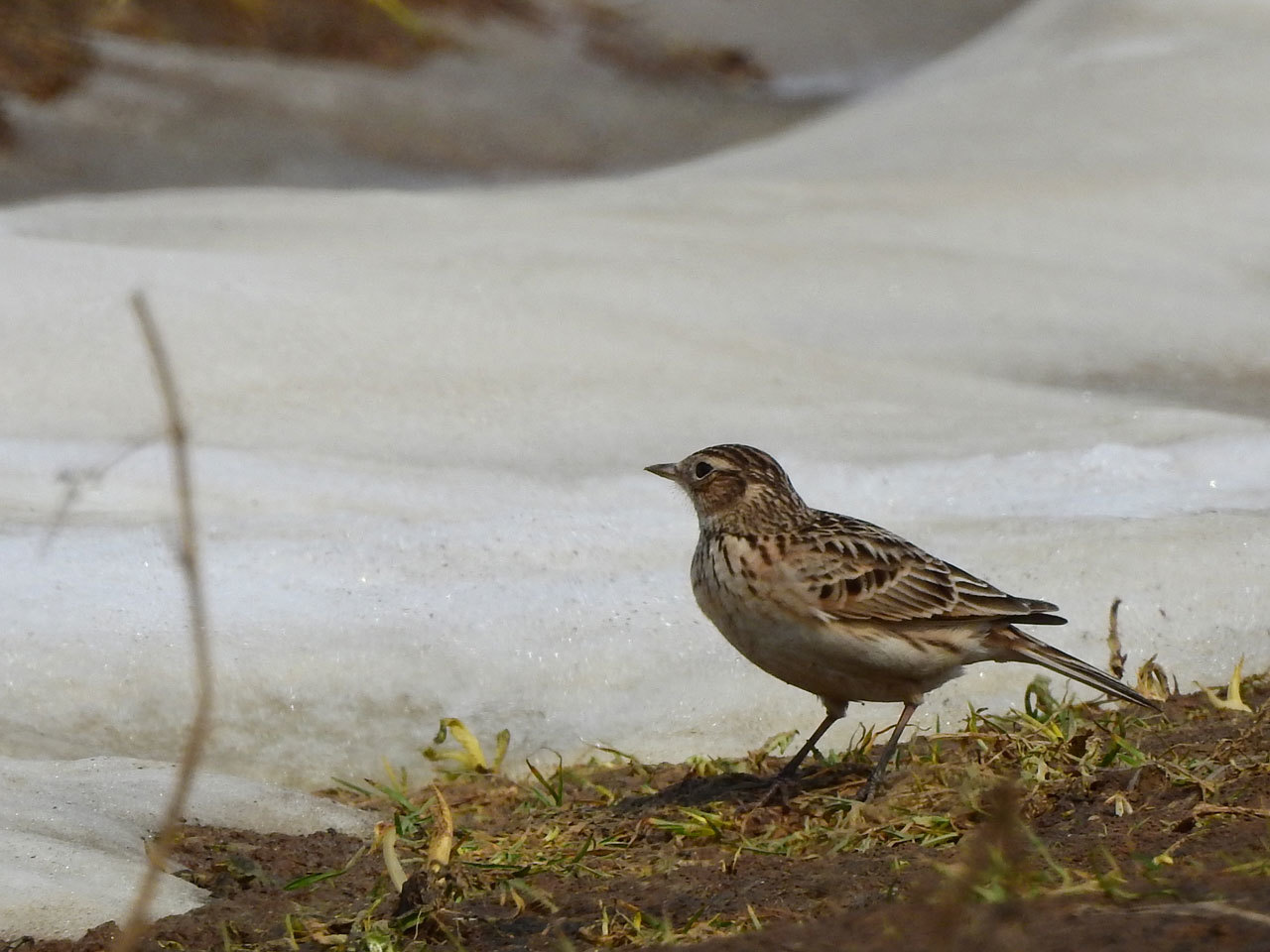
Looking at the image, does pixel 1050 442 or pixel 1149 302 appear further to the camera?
pixel 1149 302

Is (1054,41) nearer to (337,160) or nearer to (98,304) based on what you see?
(337,160)

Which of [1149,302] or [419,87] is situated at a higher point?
[419,87]

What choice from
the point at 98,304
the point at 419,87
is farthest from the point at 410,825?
the point at 419,87

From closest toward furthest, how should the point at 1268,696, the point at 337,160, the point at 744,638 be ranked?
the point at 744,638 → the point at 1268,696 → the point at 337,160

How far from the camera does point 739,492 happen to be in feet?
15.6

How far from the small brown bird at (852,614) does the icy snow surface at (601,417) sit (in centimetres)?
74

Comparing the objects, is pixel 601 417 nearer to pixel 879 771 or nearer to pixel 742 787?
pixel 742 787

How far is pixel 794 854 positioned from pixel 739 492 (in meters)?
1.08

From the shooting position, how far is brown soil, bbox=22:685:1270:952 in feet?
10.5

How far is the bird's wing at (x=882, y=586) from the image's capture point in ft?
14.3

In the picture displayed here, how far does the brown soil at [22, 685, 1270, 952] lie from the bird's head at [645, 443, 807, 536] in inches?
25.4

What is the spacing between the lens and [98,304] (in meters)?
7.54

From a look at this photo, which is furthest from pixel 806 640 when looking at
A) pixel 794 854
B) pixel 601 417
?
pixel 601 417

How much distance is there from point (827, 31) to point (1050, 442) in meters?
14.5
